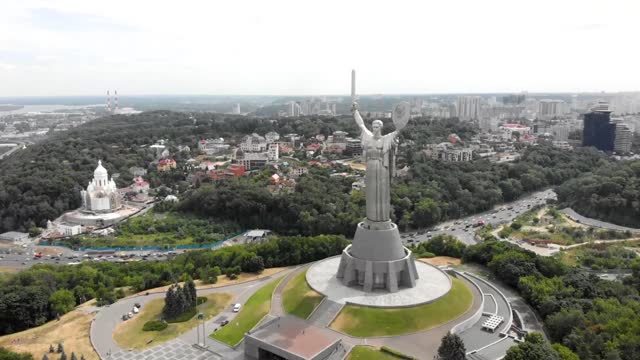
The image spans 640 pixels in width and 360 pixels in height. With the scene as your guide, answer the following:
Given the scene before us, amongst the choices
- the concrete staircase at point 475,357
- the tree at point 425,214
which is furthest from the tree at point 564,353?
the tree at point 425,214

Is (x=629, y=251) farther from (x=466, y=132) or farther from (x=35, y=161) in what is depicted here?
(x=35, y=161)

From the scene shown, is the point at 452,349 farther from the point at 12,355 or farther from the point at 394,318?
the point at 12,355

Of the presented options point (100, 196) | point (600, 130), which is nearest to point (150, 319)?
point (100, 196)

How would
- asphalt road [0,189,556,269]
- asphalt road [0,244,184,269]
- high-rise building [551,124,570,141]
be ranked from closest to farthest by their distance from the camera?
asphalt road [0,244,184,269]
asphalt road [0,189,556,269]
high-rise building [551,124,570,141]

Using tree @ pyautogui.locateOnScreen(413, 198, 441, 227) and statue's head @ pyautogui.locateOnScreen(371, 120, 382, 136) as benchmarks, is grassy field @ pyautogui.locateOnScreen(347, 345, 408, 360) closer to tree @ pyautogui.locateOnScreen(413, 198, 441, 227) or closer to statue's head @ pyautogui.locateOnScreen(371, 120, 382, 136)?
statue's head @ pyautogui.locateOnScreen(371, 120, 382, 136)

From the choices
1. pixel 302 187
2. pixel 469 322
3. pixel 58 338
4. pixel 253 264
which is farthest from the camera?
pixel 302 187

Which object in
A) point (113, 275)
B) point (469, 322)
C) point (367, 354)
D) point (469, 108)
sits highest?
point (469, 108)

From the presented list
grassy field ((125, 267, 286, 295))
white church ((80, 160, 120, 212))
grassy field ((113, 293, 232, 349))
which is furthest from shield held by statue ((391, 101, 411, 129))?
white church ((80, 160, 120, 212))
